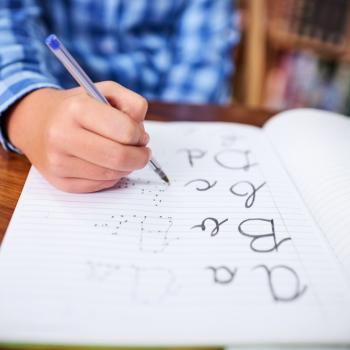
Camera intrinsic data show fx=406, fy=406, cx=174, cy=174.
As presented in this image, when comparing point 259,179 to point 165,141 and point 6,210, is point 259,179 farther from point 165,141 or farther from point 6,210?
point 6,210

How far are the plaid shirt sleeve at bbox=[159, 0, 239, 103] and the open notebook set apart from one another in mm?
349

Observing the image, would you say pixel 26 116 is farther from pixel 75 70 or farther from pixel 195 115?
pixel 195 115

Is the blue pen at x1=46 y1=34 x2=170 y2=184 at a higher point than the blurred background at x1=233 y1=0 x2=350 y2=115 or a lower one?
higher

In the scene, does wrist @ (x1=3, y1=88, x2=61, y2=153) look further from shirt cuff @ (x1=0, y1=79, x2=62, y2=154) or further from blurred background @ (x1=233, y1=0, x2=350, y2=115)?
blurred background @ (x1=233, y1=0, x2=350, y2=115)

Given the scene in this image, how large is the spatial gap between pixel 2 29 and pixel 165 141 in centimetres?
23

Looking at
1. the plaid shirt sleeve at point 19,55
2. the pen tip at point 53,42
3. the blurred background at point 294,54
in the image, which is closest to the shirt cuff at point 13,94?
the plaid shirt sleeve at point 19,55

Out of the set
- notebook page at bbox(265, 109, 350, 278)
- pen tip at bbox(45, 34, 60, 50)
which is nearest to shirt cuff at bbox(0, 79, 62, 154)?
pen tip at bbox(45, 34, 60, 50)

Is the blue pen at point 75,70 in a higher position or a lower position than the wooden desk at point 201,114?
higher

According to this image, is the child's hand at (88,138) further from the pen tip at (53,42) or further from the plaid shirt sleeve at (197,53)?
the plaid shirt sleeve at (197,53)

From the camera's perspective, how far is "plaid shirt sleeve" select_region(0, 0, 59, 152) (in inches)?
14.5

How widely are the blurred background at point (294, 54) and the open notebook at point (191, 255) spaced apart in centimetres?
62

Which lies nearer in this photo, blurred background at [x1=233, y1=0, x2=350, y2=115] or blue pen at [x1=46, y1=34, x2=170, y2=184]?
blue pen at [x1=46, y1=34, x2=170, y2=184]

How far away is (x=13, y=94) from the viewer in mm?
366

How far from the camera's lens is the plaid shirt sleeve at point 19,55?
1.21 feet
